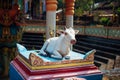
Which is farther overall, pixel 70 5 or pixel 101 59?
pixel 101 59

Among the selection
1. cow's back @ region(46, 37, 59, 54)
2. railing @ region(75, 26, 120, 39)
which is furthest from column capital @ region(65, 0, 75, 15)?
cow's back @ region(46, 37, 59, 54)

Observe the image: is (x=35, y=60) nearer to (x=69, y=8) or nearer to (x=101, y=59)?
(x=69, y=8)

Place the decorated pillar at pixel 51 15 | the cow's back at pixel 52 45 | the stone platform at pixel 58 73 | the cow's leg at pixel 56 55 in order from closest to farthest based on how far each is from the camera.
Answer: the stone platform at pixel 58 73 < the cow's leg at pixel 56 55 < the cow's back at pixel 52 45 < the decorated pillar at pixel 51 15

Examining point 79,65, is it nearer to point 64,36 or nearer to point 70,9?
point 64,36

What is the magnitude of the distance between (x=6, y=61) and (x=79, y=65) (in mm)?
3841

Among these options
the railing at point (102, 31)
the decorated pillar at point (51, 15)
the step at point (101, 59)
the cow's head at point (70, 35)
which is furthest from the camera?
the railing at point (102, 31)

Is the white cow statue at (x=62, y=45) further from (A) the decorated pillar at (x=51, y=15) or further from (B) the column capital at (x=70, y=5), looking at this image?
(B) the column capital at (x=70, y=5)

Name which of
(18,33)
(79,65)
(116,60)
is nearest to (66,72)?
(79,65)

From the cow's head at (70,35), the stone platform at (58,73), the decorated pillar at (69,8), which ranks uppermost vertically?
the decorated pillar at (69,8)

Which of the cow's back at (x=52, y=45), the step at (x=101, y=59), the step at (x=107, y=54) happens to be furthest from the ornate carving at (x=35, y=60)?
the step at (x=107, y=54)

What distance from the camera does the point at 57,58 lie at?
4.25 m

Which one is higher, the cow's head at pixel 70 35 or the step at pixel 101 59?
the cow's head at pixel 70 35

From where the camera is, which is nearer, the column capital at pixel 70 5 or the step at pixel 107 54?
the column capital at pixel 70 5

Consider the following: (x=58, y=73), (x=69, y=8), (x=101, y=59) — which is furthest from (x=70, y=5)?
(x=58, y=73)
